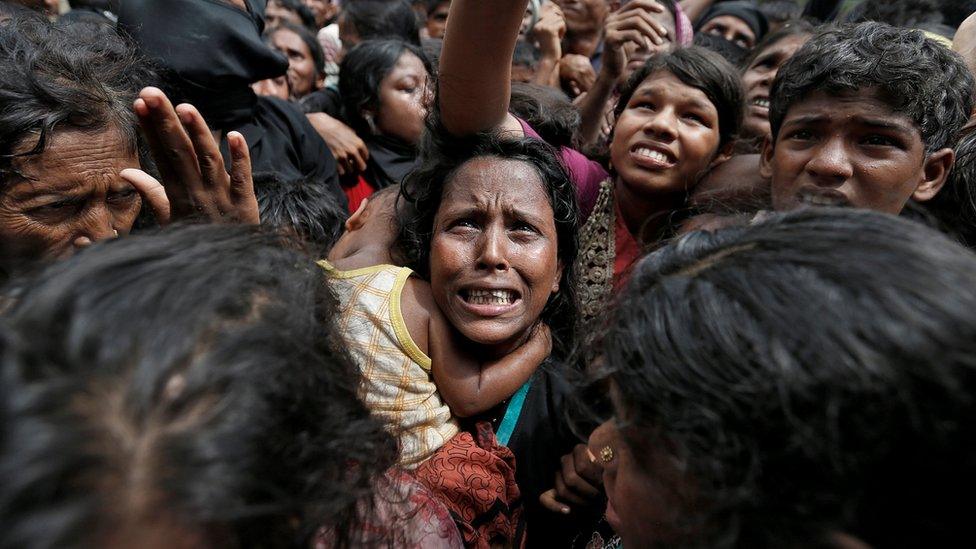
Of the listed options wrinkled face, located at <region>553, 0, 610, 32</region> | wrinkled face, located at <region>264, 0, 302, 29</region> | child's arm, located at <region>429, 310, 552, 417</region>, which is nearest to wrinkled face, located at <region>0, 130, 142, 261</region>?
child's arm, located at <region>429, 310, 552, 417</region>

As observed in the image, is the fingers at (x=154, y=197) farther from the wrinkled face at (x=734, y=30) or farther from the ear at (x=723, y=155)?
the wrinkled face at (x=734, y=30)

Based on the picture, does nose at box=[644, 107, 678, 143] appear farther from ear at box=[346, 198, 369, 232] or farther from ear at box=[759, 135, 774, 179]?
ear at box=[346, 198, 369, 232]

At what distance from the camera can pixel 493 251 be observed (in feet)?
6.17

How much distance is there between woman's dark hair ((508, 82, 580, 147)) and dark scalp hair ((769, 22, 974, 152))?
72 centimetres

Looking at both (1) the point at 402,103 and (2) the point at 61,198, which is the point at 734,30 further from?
(2) the point at 61,198

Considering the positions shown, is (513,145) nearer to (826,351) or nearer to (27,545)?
(826,351)

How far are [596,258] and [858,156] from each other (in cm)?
89

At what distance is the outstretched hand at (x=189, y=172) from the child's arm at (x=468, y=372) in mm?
612

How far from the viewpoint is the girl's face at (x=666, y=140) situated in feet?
8.27

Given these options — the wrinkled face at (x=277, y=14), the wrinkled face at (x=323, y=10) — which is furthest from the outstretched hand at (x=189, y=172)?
the wrinkled face at (x=323, y=10)

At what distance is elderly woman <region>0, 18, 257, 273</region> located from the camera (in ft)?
4.80

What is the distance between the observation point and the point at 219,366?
2.47 feet

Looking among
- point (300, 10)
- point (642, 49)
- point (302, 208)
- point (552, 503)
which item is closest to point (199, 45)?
point (302, 208)

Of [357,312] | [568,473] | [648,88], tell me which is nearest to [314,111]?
[648,88]
